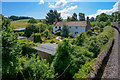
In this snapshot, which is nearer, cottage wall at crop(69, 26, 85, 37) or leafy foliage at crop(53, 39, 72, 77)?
leafy foliage at crop(53, 39, 72, 77)

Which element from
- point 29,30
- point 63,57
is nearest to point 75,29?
point 29,30

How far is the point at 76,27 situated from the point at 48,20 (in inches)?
1190

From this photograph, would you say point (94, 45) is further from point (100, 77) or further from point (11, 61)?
point (11, 61)

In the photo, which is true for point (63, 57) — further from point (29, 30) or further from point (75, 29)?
point (29, 30)

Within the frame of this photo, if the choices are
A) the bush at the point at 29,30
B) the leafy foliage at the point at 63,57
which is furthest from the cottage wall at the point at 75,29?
the leafy foliage at the point at 63,57

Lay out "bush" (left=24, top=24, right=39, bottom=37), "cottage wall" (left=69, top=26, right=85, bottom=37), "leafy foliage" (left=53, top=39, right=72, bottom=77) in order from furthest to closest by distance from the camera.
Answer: "bush" (left=24, top=24, right=39, bottom=37)
"cottage wall" (left=69, top=26, right=85, bottom=37)
"leafy foliage" (left=53, top=39, right=72, bottom=77)

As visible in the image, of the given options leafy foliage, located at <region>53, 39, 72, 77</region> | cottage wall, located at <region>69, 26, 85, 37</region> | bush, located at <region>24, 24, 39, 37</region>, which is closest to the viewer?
leafy foliage, located at <region>53, 39, 72, 77</region>

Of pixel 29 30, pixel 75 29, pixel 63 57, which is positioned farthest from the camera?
pixel 29 30

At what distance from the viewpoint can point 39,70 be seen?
14.8ft

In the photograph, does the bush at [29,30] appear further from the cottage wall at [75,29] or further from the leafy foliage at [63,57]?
the leafy foliage at [63,57]

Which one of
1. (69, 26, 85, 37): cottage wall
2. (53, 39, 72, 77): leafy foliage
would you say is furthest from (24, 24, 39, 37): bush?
(53, 39, 72, 77): leafy foliage

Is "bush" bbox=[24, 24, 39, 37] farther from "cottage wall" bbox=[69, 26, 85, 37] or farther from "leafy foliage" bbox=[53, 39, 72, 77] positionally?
"leafy foliage" bbox=[53, 39, 72, 77]

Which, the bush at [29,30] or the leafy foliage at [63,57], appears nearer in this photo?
the leafy foliage at [63,57]

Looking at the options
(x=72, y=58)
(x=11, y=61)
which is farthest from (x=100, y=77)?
(x=11, y=61)
